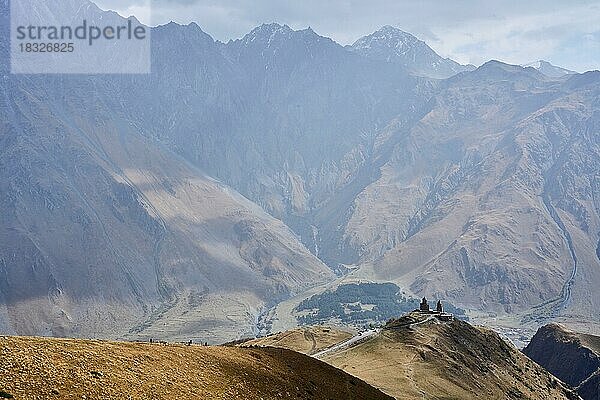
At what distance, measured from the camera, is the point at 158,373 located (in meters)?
48.3

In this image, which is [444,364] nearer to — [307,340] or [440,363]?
[440,363]

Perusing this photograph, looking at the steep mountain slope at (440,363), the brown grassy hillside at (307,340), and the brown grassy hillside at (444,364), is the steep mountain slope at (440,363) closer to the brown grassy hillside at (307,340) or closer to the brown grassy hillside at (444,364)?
the brown grassy hillside at (444,364)

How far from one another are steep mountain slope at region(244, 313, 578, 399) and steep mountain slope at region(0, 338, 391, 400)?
38764 mm

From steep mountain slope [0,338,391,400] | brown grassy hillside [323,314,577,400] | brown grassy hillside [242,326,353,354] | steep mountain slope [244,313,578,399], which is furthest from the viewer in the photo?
brown grassy hillside [242,326,353,354]

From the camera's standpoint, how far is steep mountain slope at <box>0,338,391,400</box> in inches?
1572

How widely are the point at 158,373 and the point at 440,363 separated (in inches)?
3477

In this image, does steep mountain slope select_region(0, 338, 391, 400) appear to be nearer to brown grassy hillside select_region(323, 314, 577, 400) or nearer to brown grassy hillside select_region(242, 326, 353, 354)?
brown grassy hillside select_region(323, 314, 577, 400)

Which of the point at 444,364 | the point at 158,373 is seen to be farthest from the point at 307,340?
the point at 158,373

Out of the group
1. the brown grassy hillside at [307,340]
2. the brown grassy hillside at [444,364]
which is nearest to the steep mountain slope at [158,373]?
the brown grassy hillside at [444,364]

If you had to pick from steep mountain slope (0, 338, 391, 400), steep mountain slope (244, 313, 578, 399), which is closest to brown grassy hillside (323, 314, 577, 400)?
steep mountain slope (244, 313, 578, 399)

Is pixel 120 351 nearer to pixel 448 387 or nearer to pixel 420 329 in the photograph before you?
pixel 448 387

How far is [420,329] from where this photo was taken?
468 feet

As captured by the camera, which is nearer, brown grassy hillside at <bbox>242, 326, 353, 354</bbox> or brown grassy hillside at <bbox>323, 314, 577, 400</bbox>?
brown grassy hillside at <bbox>323, 314, 577, 400</bbox>

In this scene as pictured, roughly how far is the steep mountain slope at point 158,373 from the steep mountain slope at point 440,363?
3876 centimetres
